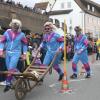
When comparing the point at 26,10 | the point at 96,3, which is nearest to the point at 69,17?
the point at 96,3

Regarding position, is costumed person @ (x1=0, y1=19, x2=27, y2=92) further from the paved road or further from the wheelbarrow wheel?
the wheelbarrow wheel

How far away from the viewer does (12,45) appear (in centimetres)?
1114

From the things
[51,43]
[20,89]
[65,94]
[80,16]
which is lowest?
[65,94]

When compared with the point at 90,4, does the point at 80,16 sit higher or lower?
lower

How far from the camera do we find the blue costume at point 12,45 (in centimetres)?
1108

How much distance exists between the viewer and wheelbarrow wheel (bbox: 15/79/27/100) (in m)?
9.84

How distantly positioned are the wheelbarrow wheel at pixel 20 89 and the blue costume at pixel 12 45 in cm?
93

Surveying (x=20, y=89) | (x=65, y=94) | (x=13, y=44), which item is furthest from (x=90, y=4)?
(x=20, y=89)

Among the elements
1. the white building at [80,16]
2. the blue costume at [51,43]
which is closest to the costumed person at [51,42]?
the blue costume at [51,43]

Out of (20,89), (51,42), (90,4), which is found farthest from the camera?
(90,4)

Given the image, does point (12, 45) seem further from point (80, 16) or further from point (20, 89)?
point (80, 16)

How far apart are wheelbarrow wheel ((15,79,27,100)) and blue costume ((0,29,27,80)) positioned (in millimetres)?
927

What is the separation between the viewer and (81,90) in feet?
38.0

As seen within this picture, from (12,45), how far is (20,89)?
155 cm
